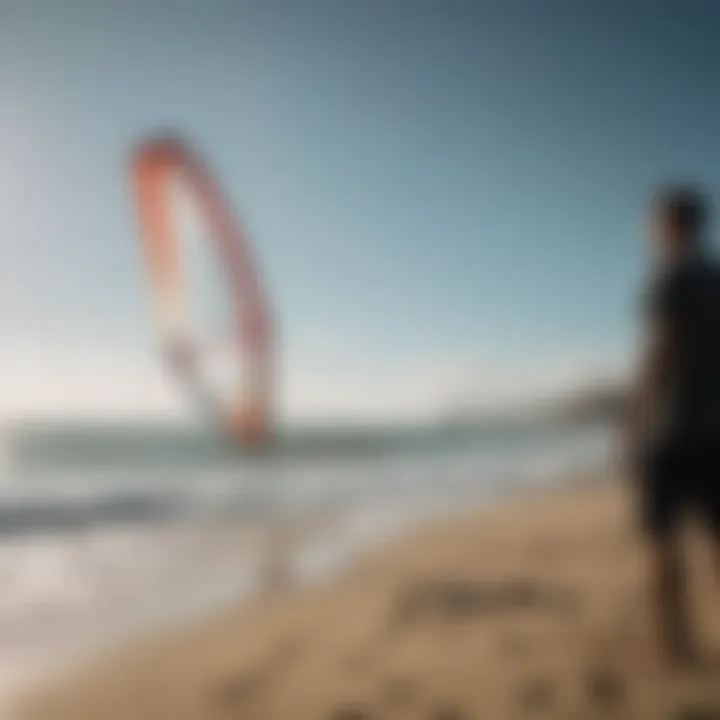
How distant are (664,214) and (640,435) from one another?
0.49m

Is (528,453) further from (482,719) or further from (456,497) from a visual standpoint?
(482,719)

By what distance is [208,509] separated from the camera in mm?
4020

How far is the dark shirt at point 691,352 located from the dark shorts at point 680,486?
35 millimetres

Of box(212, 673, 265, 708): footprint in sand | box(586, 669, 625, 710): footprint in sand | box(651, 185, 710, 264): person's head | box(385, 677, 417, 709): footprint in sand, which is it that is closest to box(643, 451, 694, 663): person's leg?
box(586, 669, 625, 710): footprint in sand

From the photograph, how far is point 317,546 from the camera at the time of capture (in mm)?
3434

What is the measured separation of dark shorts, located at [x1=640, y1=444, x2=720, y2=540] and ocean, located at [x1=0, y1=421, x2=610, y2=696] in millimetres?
627

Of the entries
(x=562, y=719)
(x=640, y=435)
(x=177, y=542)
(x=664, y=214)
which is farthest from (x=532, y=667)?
(x=177, y=542)

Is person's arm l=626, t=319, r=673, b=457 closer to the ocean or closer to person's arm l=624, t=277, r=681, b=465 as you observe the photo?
person's arm l=624, t=277, r=681, b=465

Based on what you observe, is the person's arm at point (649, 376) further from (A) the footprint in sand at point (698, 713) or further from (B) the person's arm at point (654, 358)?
(A) the footprint in sand at point (698, 713)

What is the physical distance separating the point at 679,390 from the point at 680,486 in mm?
201

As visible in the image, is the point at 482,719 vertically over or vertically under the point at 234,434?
under

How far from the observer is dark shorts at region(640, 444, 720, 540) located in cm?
187

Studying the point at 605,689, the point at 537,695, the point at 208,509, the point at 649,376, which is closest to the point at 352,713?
the point at 537,695

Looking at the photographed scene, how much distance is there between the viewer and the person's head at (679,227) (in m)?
1.93
